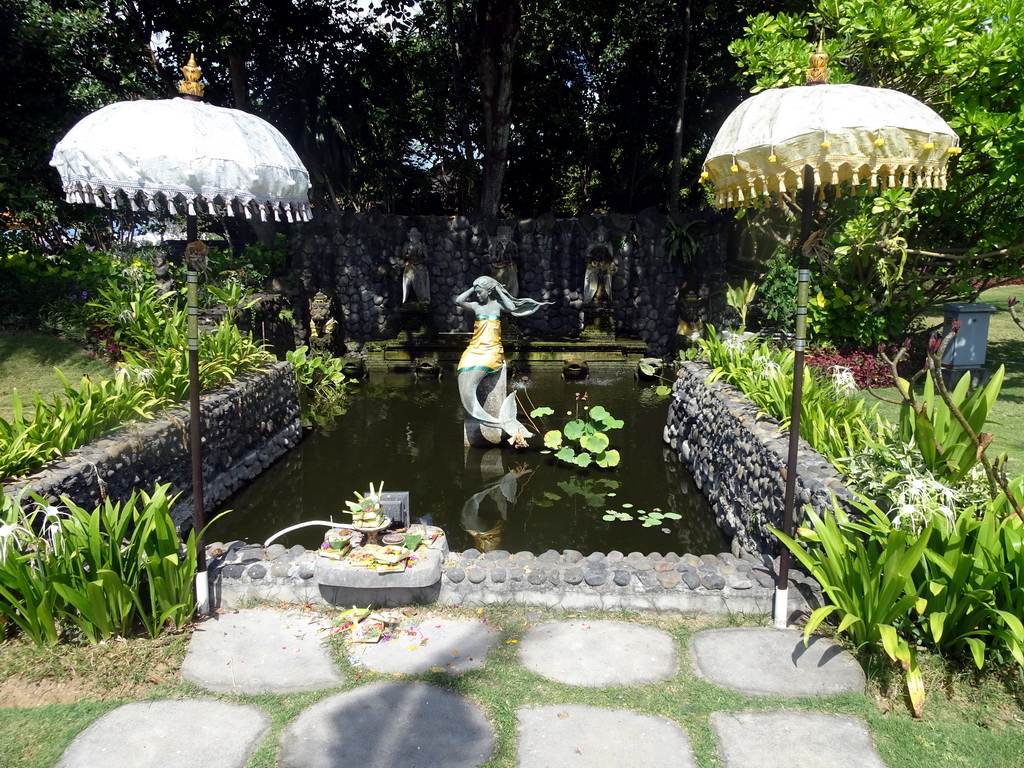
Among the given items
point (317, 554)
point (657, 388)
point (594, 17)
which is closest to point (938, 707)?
point (317, 554)

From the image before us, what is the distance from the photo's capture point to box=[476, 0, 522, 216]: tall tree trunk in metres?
14.3

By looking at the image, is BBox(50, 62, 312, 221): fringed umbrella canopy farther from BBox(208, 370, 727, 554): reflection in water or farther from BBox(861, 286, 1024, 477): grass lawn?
BBox(861, 286, 1024, 477): grass lawn

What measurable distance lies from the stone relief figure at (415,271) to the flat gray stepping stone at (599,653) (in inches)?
455

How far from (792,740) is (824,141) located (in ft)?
10.1

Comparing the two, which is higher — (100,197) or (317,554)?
(100,197)

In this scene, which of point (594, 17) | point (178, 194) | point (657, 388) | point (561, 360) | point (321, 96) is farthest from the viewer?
point (594, 17)

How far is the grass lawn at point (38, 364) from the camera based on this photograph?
7.99 m

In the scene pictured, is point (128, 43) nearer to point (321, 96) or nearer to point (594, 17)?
point (321, 96)

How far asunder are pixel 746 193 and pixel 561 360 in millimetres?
9583

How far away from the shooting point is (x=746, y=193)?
15.6 feet

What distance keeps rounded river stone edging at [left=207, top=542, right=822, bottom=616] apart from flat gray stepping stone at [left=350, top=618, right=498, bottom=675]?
0.27m

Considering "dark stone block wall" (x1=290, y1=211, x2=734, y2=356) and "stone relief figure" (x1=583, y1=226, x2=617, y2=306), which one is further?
"dark stone block wall" (x1=290, y1=211, x2=734, y2=356)

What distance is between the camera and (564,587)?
183 inches

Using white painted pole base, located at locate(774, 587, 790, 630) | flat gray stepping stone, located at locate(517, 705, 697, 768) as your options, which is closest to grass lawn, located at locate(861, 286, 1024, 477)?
white painted pole base, located at locate(774, 587, 790, 630)
